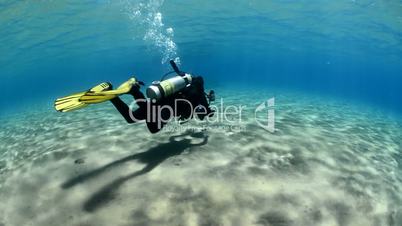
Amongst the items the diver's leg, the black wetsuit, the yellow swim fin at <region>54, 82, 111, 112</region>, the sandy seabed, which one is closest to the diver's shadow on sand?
the sandy seabed

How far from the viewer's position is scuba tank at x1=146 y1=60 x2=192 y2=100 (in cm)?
647

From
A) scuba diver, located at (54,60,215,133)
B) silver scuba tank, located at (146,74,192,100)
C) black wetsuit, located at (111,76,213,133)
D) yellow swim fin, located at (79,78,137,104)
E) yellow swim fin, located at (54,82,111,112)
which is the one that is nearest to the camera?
yellow swim fin, located at (54,82,111,112)

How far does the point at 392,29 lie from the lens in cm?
3012

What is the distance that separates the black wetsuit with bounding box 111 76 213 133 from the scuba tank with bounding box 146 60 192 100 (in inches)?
7.5

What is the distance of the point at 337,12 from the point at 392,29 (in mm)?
6622

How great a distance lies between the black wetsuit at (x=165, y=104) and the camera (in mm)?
6634

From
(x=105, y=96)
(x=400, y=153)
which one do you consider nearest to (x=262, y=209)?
(x=105, y=96)

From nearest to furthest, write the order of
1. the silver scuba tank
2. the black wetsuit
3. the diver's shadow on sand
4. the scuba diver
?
the diver's shadow on sand → the scuba diver → the silver scuba tank → the black wetsuit

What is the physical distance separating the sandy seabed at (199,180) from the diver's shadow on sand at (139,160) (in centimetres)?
2

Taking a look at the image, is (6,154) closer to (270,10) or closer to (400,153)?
(400,153)

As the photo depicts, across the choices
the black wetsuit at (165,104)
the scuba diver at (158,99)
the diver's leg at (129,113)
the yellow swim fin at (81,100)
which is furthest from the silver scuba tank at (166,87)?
the yellow swim fin at (81,100)

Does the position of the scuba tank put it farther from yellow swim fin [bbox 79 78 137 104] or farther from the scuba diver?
yellow swim fin [bbox 79 78 137 104]

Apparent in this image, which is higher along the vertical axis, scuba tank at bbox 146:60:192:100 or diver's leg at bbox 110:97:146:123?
scuba tank at bbox 146:60:192:100

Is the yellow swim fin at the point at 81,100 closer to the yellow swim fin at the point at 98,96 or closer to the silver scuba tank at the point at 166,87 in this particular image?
the yellow swim fin at the point at 98,96
